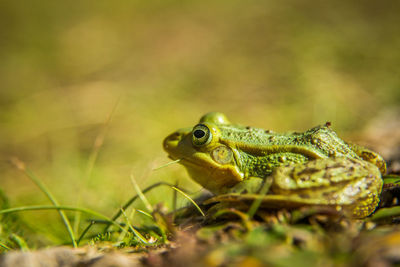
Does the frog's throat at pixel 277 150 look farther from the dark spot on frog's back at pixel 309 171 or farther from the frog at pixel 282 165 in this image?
the dark spot on frog's back at pixel 309 171

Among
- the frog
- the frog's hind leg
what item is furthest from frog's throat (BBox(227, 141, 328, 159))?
the frog's hind leg

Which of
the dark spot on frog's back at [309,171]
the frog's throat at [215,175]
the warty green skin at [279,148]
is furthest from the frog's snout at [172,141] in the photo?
the dark spot on frog's back at [309,171]

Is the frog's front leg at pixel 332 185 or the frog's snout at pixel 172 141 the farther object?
the frog's snout at pixel 172 141

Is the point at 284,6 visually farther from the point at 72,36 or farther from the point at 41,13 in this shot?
the point at 41,13

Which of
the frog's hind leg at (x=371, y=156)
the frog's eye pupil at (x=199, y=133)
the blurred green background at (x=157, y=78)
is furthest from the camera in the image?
the blurred green background at (x=157, y=78)

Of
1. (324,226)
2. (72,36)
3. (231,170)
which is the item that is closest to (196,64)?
(72,36)
